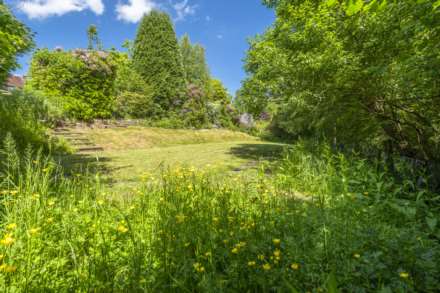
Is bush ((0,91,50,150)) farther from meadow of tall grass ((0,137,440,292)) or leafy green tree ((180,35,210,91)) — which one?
leafy green tree ((180,35,210,91))

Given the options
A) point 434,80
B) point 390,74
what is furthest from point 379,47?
point 434,80

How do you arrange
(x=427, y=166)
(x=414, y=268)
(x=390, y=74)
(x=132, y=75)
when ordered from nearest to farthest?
(x=414, y=268) < (x=427, y=166) < (x=390, y=74) < (x=132, y=75)

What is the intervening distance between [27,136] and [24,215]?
606cm

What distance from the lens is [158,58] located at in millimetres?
19375

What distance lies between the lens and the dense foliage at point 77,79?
39.9ft

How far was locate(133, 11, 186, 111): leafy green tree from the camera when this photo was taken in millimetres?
19328

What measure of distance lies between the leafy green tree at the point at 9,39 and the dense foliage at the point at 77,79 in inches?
271

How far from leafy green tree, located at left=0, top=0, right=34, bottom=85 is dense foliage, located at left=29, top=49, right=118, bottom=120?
6885mm

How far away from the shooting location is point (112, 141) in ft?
36.6

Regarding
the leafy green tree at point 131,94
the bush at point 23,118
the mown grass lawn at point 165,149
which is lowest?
the mown grass lawn at point 165,149

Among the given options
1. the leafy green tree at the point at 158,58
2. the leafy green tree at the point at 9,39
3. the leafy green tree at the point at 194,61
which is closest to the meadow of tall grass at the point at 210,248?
the leafy green tree at the point at 9,39

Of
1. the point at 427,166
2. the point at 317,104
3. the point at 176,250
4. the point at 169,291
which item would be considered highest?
the point at 317,104

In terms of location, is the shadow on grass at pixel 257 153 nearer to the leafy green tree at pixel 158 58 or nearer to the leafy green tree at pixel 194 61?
the leafy green tree at pixel 158 58

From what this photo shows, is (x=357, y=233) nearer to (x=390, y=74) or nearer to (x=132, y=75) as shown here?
(x=390, y=74)
